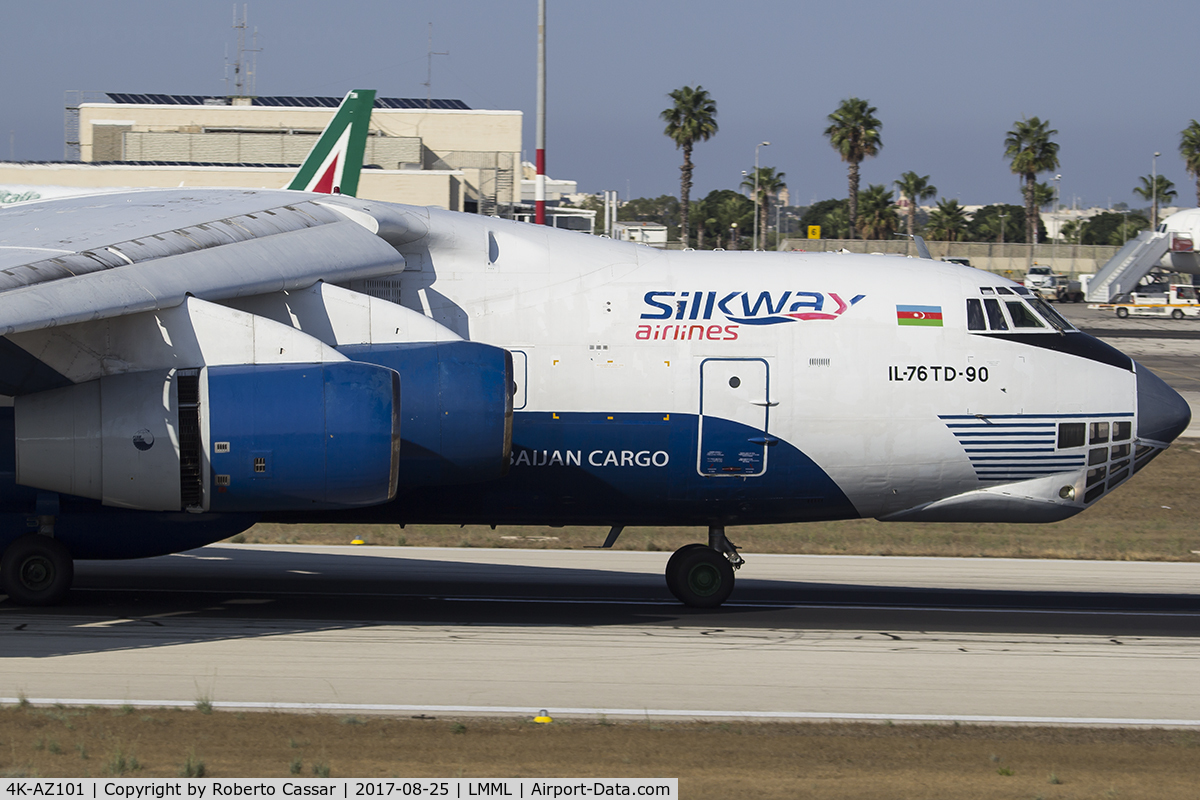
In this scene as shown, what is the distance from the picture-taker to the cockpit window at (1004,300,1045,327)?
13.0 meters

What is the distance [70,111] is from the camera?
62.5 meters

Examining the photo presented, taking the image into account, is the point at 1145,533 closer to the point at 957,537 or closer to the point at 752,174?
the point at 957,537

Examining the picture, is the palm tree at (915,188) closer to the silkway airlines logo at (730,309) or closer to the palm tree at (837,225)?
the palm tree at (837,225)

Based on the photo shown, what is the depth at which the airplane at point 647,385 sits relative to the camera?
37.9 feet

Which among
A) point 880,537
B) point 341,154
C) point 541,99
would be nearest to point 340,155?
point 341,154

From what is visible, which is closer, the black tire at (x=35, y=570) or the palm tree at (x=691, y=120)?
the black tire at (x=35, y=570)

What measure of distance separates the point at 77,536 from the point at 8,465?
0.98 metres

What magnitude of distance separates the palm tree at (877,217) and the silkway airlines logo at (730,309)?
8317cm

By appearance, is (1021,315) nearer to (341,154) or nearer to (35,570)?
(35,570)

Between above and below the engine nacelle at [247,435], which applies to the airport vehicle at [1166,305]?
above

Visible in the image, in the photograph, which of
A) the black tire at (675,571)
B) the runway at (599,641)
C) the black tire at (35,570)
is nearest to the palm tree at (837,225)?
the runway at (599,641)

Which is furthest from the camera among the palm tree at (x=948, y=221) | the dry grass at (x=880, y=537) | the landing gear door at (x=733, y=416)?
the palm tree at (x=948, y=221)

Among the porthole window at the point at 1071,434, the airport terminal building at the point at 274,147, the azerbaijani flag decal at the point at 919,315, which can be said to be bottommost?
the porthole window at the point at 1071,434

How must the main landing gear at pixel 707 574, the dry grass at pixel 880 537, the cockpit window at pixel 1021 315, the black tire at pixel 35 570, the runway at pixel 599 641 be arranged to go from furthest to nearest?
the dry grass at pixel 880 537 → the main landing gear at pixel 707 574 → the cockpit window at pixel 1021 315 → the black tire at pixel 35 570 → the runway at pixel 599 641
